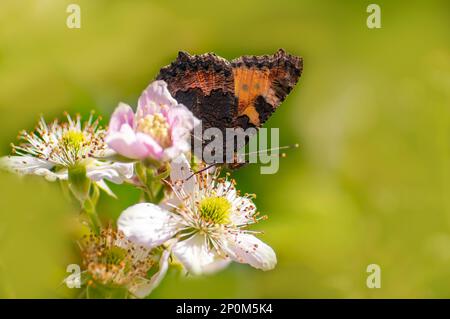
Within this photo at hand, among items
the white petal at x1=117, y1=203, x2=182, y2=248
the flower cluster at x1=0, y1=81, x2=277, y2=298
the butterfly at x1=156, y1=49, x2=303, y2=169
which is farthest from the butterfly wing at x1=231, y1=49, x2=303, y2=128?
the white petal at x1=117, y1=203, x2=182, y2=248

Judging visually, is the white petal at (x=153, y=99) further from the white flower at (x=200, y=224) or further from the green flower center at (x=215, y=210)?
the green flower center at (x=215, y=210)

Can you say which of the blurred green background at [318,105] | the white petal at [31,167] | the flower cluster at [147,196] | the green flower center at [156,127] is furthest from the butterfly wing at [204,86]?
the blurred green background at [318,105]

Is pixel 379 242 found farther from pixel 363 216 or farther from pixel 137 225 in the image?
pixel 137 225

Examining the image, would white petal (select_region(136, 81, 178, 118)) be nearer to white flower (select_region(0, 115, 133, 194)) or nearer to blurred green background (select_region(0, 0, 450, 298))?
white flower (select_region(0, 115, 133, 194))
